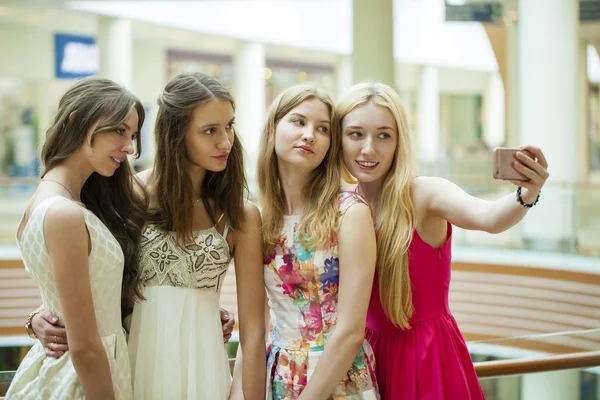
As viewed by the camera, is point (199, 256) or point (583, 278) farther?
point (583, 278)

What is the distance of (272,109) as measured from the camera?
2.44m

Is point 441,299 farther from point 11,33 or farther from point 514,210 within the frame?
point 11,33

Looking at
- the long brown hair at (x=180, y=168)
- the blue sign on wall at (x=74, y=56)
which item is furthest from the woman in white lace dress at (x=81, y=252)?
the blue sign on wall at (x=74, y=56)

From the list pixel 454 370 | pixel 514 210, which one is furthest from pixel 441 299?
pixel 514 210

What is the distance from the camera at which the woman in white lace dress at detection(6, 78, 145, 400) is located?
206 centimetres

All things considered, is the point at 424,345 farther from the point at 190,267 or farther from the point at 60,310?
the point at 60,310

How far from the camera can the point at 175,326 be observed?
2.34 m

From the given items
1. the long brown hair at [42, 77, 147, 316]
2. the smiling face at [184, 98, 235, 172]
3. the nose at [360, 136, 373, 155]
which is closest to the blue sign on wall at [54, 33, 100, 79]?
the long brown hair at [42, 77, 147, 316]

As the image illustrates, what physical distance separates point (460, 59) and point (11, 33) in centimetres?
1619

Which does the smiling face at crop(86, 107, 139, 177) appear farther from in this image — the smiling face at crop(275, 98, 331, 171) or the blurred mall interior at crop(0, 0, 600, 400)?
the smiling face at crop(275, 98, 331, 171)

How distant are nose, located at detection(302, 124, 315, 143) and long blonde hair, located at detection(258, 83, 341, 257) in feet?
0.31

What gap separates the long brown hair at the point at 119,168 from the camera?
7.16 feet

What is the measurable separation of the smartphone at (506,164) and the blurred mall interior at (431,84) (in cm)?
94

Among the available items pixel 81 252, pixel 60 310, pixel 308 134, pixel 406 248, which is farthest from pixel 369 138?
pixel 60 310
